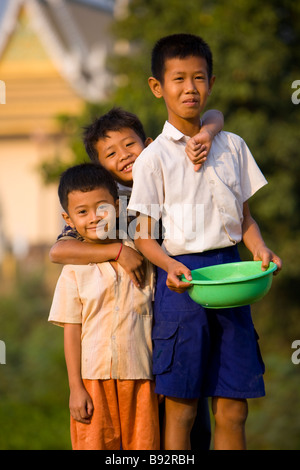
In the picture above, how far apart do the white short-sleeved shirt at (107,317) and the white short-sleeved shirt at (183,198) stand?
0.67ft

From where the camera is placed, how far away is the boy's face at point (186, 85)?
2256mm

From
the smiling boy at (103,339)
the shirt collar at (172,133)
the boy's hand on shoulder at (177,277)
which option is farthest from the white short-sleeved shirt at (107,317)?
the shirt collar at (172,133)

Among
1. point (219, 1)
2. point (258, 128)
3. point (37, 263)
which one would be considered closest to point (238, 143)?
point (258, 128)

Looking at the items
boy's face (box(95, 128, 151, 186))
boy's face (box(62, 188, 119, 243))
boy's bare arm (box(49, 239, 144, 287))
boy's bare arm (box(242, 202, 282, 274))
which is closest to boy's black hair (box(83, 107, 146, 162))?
boy's face (box(95, 128, 151, 186))

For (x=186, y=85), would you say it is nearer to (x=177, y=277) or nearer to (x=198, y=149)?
(x=198, y=149)

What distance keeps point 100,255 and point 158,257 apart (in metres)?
0.24

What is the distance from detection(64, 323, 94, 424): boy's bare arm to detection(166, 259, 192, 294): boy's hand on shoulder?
40 cm

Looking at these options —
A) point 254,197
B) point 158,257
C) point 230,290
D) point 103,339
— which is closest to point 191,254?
point 158,257

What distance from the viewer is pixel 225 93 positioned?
773cm

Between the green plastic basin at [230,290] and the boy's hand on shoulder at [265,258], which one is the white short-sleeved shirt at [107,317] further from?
the boy's hand on shoulder at [265,258]

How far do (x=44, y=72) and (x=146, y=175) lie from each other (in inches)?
411

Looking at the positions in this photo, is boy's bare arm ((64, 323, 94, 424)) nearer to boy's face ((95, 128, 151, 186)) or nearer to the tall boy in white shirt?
the tall boy in white shirt

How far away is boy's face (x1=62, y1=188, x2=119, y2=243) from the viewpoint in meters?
2.32

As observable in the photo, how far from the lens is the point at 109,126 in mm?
2537
